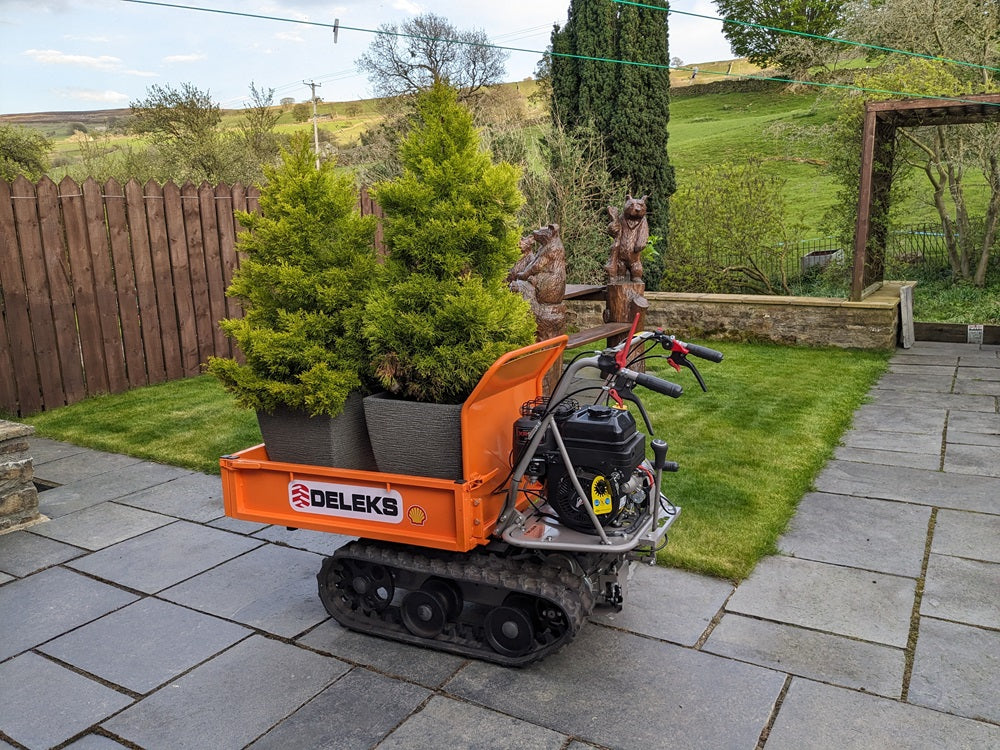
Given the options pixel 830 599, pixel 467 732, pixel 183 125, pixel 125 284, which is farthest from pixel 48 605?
pixel 183 125

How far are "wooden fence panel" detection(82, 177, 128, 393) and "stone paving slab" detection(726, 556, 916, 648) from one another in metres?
6.90

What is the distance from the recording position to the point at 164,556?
14.1 ft

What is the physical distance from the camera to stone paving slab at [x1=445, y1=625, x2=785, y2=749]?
2.70 m

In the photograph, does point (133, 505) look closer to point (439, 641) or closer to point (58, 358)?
point (439, 641)

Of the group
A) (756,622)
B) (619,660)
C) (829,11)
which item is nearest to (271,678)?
(619,660)

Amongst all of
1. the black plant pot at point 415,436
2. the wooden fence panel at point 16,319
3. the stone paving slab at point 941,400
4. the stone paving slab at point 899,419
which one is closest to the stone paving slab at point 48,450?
the wooden fence panel at point 16,319

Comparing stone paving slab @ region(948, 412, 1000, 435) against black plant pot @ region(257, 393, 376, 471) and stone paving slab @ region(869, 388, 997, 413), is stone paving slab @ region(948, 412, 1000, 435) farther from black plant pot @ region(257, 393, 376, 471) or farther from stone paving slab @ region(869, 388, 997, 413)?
black plant pot @ region(257, 393, 376, 471)

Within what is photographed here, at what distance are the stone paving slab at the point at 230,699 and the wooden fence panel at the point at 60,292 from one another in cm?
555

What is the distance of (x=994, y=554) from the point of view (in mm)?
4051

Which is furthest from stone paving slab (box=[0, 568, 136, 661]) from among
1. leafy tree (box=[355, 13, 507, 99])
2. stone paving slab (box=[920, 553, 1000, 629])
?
leafy tree (box=[355, 13, 507, 99])

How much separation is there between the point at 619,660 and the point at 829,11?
41123 mm

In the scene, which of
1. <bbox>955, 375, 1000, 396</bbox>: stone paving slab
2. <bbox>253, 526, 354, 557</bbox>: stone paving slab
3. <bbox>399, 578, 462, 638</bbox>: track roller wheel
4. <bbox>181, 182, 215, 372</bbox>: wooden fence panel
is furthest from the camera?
<bbox>181, 182, 215, 372</bbox>: wooden fence panel

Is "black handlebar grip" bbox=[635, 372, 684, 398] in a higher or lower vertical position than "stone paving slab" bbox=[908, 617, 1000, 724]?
higher

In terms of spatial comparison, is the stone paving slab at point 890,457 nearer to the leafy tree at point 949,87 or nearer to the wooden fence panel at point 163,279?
the wooden fence panel at point 163,279
